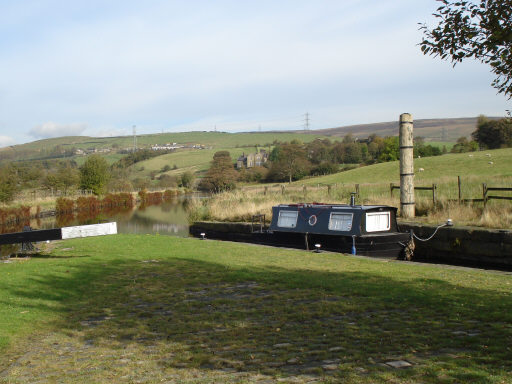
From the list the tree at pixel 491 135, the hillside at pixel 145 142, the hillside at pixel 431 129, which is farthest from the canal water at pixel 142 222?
the hillside at pixel 145 142

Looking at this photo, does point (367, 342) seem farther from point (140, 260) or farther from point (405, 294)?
point (140, 260)

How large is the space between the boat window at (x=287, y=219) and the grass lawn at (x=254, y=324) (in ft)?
19.2

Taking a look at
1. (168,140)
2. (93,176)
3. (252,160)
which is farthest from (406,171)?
(168,140)

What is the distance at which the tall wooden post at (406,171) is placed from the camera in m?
17.4

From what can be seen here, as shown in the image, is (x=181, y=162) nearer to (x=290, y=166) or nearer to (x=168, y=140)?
(x=290, y=166)

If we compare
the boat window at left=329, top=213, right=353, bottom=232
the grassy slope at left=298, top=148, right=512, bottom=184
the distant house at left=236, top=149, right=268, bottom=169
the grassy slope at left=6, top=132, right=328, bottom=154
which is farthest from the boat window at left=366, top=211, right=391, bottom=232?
the grassy slope at left=6, top=132, right=328, bottom=154

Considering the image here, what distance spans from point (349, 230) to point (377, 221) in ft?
2.91

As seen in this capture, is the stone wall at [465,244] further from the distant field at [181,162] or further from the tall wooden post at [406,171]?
the distant field at [181,162]

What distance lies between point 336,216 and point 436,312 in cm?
887

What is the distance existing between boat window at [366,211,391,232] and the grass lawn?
3.93 meters

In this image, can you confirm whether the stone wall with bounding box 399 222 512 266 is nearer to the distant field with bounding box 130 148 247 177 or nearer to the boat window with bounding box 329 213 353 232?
the boat window with bounding box 329 213 353 232

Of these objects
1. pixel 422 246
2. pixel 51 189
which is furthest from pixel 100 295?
pixel 51 189

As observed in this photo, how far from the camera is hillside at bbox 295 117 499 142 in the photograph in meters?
106

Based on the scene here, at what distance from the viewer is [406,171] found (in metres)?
17.6
